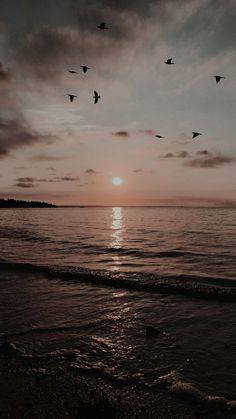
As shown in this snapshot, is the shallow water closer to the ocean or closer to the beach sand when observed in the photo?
the ocean

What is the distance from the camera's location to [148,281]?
45.0 ft

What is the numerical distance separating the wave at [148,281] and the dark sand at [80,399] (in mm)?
6732

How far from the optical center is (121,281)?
13.7 meters

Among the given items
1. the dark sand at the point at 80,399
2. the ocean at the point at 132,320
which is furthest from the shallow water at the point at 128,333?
the dark sand at the point at 80,399

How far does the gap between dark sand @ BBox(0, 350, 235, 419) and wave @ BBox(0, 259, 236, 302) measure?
22.1ft

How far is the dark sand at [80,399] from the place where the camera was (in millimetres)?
4652

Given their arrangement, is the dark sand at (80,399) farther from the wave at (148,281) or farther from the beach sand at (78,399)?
the wave at (148,281)

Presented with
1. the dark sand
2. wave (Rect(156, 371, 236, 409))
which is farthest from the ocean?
the dark sand

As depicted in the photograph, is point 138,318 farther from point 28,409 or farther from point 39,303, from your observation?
point 28,409

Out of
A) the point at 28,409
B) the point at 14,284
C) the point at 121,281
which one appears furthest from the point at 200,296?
the point at 28,409

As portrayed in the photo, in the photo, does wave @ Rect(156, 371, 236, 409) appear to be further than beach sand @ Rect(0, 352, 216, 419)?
Yes

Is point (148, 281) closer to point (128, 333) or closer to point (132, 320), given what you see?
point (132, 320)

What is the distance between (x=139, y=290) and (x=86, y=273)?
349 cm

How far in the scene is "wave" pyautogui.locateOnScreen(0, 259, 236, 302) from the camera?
12.0m
